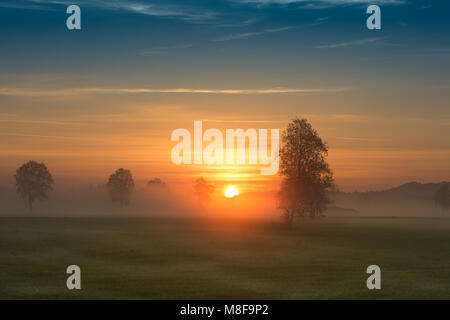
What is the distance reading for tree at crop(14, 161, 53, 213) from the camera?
167750 millimetres

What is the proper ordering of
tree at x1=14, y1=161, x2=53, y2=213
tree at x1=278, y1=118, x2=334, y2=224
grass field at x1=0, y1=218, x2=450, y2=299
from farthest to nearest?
tree at x1=14, y1=161, x2=53, y2=213, tree at x1=278, y1=118, x2=334, y2=224, grass field at x1=0, y1=218, x2=450, y2=299

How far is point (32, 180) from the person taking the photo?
552ft

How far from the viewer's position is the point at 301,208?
87500 millimetres

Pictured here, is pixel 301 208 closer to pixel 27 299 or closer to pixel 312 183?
pixel 312 183

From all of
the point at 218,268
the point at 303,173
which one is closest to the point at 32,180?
the point at 303,173

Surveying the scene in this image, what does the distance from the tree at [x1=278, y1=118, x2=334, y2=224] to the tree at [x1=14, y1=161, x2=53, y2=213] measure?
100914mm

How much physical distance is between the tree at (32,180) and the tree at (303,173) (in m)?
101

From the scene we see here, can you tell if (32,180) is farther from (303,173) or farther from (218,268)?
(218,268)

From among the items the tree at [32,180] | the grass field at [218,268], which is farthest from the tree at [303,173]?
the tree at [32,180]

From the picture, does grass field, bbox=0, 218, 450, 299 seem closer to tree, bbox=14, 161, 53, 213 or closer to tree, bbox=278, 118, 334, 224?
tree, bbox=278, 118, 334, 224

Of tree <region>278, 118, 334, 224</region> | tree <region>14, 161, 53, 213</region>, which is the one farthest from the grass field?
tree <region>14, 161, 53, 213</region>

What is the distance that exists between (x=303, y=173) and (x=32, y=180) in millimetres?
106157
